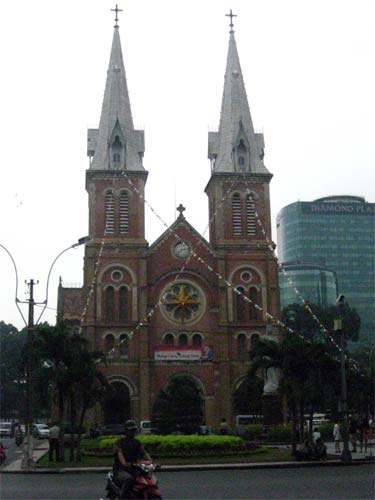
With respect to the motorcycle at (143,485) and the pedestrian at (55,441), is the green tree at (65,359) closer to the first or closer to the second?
the pedestrian at (55,441)

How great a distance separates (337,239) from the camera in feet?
490

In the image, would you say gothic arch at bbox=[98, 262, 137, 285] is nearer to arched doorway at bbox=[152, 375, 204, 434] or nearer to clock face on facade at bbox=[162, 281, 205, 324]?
clock face on facade at bbox=[162, 281, 205, 324]

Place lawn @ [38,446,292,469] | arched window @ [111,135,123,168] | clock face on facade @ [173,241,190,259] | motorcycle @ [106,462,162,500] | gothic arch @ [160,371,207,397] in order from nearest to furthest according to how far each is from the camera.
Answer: motorcycle @ [106,462,162,500], lawn @ [38,446,292,469], gothic arch @ [160,371,207,397], clock face on facade @ [173,241,190,259], arched window @ [111,135,123,168]

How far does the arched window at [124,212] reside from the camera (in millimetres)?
66375

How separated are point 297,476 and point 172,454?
9.44m

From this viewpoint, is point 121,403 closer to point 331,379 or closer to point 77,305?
point 77,305

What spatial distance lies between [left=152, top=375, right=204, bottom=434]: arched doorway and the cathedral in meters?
0.99

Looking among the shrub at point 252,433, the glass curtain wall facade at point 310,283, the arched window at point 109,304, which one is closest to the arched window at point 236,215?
the arched window at point 109,304

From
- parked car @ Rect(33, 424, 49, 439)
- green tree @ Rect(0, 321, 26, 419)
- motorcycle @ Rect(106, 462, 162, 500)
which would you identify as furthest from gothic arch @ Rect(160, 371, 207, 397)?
motorcycle @ Rect(106, 462, 162, 500)

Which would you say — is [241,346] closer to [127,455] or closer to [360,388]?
[360,388]

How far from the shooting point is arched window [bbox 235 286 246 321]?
65500 millimetres

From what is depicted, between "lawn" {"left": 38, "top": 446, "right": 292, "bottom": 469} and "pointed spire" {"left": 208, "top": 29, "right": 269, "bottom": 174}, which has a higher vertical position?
"pointed spire" {"left": 208, "top": 29, "right": 269, "bottom": 174}

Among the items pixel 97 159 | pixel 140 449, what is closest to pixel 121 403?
pixel 97 159

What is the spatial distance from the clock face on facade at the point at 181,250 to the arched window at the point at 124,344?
8095 millimetres
